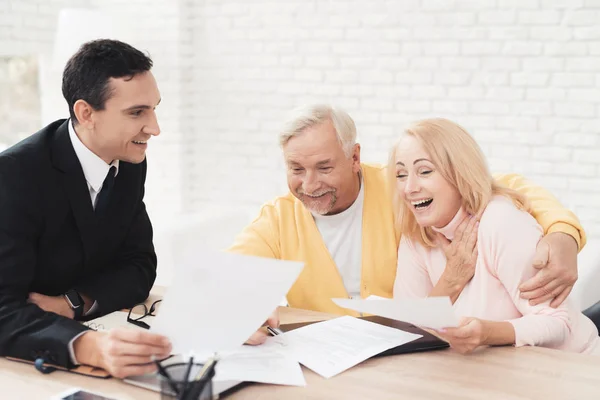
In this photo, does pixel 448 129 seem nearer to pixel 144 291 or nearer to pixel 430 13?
pixel 144 291

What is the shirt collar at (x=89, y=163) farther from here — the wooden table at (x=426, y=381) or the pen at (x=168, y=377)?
the pen at (x=168, y=377)

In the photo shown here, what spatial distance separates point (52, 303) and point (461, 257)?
3.63ft

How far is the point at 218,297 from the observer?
1.29 meters

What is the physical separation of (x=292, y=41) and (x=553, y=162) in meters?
1.72

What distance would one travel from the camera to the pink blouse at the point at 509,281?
5.90ft

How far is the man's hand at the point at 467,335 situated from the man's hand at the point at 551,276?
252mm

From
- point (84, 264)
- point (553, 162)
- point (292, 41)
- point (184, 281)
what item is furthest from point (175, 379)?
point (292, 41)

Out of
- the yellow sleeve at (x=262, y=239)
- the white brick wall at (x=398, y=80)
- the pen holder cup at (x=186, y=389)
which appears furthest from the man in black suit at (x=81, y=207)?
the white brick wall at (x=398, y=80)

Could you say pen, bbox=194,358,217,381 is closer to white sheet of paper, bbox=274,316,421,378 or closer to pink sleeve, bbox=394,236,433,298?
white sheet of paper, bbox=274,316,421,378

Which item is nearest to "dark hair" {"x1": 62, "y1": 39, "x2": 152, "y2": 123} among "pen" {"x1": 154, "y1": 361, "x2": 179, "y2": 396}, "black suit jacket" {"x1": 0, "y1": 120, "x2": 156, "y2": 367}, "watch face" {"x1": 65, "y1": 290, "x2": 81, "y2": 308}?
"black suit jacket" {"x1": 0, "y1": 120, "x2": 156, "y2": 367}

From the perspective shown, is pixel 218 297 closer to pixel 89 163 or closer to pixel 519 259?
pixel 89 163

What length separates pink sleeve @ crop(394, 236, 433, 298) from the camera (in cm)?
211

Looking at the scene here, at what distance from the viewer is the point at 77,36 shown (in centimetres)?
399

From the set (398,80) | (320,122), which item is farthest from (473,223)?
(398,80)
